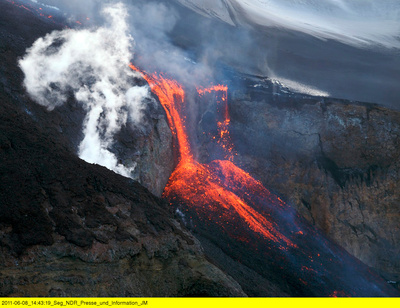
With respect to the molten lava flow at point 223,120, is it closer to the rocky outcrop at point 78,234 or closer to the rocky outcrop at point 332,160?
the rocky outcrop at point 332,160

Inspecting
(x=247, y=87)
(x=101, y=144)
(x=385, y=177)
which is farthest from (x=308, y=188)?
(x=101, y=144)

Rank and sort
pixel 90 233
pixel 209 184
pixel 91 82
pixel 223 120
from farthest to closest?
pixel 223 120 < pixel 209 184 < pixel 91 82 < pixel 90 233

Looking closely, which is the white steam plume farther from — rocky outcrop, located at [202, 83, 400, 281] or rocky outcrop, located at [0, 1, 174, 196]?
rocky outcrop, located at [202, 83, 400, 281]

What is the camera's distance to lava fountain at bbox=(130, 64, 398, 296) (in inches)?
568

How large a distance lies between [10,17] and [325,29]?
22.5 meters

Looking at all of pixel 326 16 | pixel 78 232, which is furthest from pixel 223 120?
pixel 326 16

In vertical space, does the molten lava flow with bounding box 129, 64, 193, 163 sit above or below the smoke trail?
below

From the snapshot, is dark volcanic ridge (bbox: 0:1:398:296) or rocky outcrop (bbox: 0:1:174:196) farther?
rocky outcrop (bbox: 0:1:174:196)

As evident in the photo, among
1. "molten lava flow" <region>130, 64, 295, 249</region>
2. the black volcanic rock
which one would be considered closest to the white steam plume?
"molten lava flow" <region>130, 64, 295, 249</region>

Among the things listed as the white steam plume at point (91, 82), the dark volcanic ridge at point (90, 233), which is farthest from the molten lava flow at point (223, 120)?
the white steam plume at point (91, 82)

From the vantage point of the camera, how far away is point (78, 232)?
30.0 ft

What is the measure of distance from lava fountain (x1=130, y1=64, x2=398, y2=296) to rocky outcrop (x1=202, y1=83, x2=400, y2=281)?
37.8 inches

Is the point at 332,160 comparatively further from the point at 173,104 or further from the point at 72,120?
the point at 72,120

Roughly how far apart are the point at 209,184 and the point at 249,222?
269 centimetres
